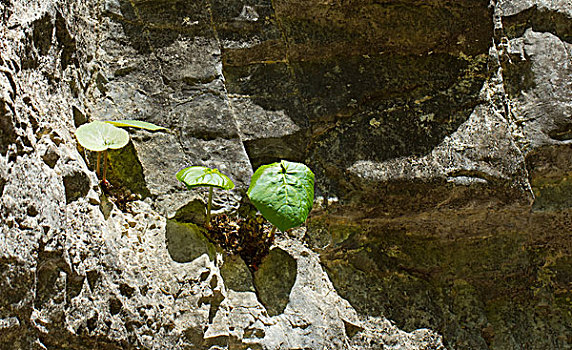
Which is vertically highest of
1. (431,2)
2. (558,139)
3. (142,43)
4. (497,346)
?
(431,2)

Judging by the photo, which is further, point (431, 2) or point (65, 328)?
point (431, 2)

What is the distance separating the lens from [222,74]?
2.64m

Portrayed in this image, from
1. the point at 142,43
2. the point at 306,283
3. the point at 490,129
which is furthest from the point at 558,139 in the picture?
the point at 142,43

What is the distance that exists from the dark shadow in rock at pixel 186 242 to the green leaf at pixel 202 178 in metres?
0.23

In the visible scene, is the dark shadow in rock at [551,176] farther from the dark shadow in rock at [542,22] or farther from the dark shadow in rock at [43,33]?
the dark shadow in rock at [43,33]

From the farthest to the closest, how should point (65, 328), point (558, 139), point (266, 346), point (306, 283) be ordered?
point (558, 139), point (306, 283), point (266, 346), point (65, 328)

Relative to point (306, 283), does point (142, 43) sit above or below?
above

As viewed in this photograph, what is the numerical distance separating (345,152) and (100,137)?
44.5 inches

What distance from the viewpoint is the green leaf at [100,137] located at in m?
2.00

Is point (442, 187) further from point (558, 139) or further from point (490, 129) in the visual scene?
point (558, 139)

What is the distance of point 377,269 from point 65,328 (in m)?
1.43

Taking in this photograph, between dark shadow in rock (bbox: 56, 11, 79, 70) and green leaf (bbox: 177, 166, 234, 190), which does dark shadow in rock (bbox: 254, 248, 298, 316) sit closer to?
green leaf (bbox: 177, 166, 234, 190)

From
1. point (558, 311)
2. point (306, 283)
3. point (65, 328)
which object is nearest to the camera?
point (65, 328)

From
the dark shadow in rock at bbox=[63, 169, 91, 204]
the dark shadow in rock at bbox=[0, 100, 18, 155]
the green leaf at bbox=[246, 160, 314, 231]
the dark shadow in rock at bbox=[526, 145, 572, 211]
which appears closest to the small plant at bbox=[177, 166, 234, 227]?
the green leaf at bbox=[246, 160, 314, 231]
